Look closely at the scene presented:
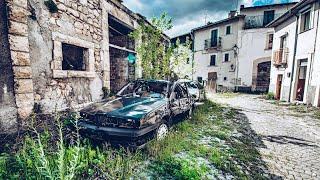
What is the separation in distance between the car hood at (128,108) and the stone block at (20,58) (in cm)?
160

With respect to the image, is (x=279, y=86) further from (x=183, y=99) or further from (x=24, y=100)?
(x=24, y=100)

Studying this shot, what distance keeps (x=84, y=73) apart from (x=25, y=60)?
202cm

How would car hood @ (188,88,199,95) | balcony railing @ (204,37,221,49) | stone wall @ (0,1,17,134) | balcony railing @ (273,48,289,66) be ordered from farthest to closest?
1. balcony railing @ (204,37,221,49)
2. balcony railing @ (273,48,289,66)
3. car hood @ (188,88,199,95)
4. stone wall @ (0,1,17,134)

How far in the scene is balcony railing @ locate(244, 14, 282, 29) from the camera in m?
20.8

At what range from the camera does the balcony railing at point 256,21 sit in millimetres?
20812

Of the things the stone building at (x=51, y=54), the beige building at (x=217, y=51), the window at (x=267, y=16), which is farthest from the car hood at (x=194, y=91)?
the window at (x=267, y=16)

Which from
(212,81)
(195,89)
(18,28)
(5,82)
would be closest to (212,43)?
(212,81)

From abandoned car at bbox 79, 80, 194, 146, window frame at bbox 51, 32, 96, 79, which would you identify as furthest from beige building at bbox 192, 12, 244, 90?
abandoned car at bbox 79, 80, 194, 146

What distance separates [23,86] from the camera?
4137 mm

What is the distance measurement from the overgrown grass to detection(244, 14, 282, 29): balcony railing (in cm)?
1946

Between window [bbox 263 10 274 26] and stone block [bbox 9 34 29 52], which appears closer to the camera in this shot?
stone block [bbox 9 34 29 52]

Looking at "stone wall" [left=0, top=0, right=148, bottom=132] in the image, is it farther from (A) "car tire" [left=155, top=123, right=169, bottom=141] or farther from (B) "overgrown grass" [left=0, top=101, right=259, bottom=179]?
(A) "car tire" [left=155, top=123, right=169, bottom=141]

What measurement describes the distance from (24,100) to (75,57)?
248 cm

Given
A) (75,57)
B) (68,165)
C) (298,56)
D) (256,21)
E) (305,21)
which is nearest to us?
(68,165)
